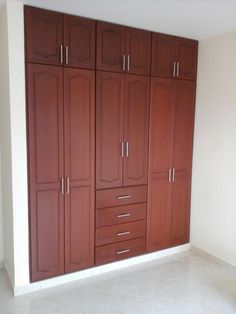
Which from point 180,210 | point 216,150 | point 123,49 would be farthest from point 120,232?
point 123,49

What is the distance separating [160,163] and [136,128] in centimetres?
50

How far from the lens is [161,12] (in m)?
2.39

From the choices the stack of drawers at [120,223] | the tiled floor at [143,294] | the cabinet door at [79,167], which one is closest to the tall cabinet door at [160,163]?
the stack of drawers at [120,223]

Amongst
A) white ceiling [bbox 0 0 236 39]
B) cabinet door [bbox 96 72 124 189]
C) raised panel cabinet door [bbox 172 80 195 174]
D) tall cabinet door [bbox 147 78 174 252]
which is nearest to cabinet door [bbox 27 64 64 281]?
cabinet door [bbox 96 72 124 189]

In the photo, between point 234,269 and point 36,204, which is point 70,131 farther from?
point 234,269

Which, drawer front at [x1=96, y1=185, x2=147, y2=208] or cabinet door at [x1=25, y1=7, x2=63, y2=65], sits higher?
Answer: cabinet door at [x1=25, y1=7, x2=63, y2=65]

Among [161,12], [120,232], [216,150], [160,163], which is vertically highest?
[161,12]

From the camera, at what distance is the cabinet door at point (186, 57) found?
3100 millimetres

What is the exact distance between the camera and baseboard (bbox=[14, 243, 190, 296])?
2554 millimetres

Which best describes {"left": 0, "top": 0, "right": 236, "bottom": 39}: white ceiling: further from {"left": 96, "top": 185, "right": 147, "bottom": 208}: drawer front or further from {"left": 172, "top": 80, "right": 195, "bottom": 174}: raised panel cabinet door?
{"left": 96, "top": 185, "right": 147, "bottom": 208}: drawer front

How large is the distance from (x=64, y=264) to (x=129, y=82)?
1863 mm

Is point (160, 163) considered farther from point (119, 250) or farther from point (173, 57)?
point (173, 57)

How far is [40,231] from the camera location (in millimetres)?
2521

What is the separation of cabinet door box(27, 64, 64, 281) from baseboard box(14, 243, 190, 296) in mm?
76
